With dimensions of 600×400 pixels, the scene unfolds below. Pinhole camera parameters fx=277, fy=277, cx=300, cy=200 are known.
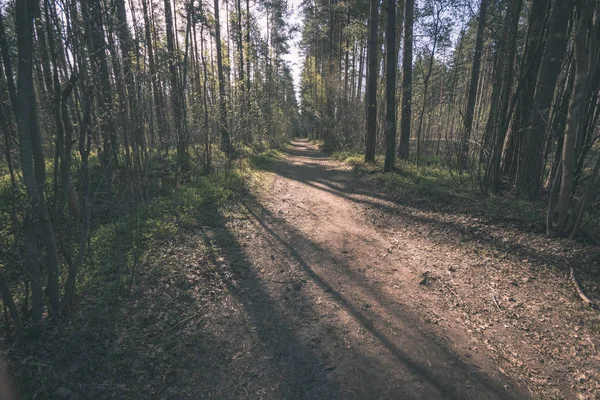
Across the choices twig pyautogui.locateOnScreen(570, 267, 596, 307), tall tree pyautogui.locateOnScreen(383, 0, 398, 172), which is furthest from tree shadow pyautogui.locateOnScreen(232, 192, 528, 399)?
tall tree pyautogui.locateOnScreen(383, 0, 398, 172)

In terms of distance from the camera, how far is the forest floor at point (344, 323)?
8.23ft

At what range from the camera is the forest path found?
251 centimetres

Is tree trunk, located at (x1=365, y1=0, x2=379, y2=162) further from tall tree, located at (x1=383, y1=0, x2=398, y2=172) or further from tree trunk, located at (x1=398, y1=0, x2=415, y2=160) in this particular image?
tall tree, located at (x1=383, y1=0, x2=398, y2=172)

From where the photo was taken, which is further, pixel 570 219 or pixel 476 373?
pixel 570 219

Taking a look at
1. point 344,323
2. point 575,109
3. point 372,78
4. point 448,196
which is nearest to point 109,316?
point 344,323

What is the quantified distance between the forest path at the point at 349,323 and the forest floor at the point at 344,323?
17mm

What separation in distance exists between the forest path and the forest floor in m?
0.02

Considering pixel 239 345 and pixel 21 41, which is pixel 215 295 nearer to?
pixel 239 345

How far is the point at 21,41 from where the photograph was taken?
7.61 feet

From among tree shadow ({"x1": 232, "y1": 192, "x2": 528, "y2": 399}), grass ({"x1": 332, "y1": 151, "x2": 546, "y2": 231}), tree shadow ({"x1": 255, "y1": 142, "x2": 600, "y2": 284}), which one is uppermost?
grass ({"x1": 332, "y1": 151, "x2": 546, "y2": 231})

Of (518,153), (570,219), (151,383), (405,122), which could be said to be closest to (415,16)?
(405,122)

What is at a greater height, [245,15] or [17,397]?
[245,15]

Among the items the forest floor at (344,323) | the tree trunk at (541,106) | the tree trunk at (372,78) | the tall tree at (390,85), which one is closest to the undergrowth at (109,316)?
the forest floor at (344,323)

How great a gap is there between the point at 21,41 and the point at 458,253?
243 inches
